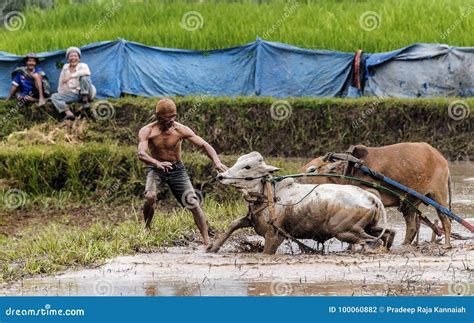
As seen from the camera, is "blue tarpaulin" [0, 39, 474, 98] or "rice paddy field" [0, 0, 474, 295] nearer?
"rice paddy field" [0, 0, 474, 295]

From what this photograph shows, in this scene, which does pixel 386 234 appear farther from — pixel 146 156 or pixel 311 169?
pixel 146 156

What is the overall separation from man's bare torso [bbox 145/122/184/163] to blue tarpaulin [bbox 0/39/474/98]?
9.49 metres

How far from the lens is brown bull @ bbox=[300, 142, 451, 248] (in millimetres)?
11266

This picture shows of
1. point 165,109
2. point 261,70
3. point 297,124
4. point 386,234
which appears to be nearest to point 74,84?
point 261,70

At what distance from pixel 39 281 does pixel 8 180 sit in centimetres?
664

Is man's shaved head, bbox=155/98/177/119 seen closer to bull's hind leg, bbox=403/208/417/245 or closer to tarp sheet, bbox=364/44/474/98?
bull's hind leg, bbox=403/208/417/245

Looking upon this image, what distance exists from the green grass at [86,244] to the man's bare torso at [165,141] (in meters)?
0.76

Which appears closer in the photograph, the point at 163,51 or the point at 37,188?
the point at 37,188

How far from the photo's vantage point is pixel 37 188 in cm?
1560

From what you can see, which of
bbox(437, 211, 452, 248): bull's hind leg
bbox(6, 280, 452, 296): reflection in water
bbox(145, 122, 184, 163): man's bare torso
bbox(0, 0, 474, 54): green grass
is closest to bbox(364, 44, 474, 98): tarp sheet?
bbox(0, 0, 474, 54): green grass

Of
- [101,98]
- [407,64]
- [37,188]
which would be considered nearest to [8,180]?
[37,188]

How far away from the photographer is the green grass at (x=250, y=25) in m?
22.0
